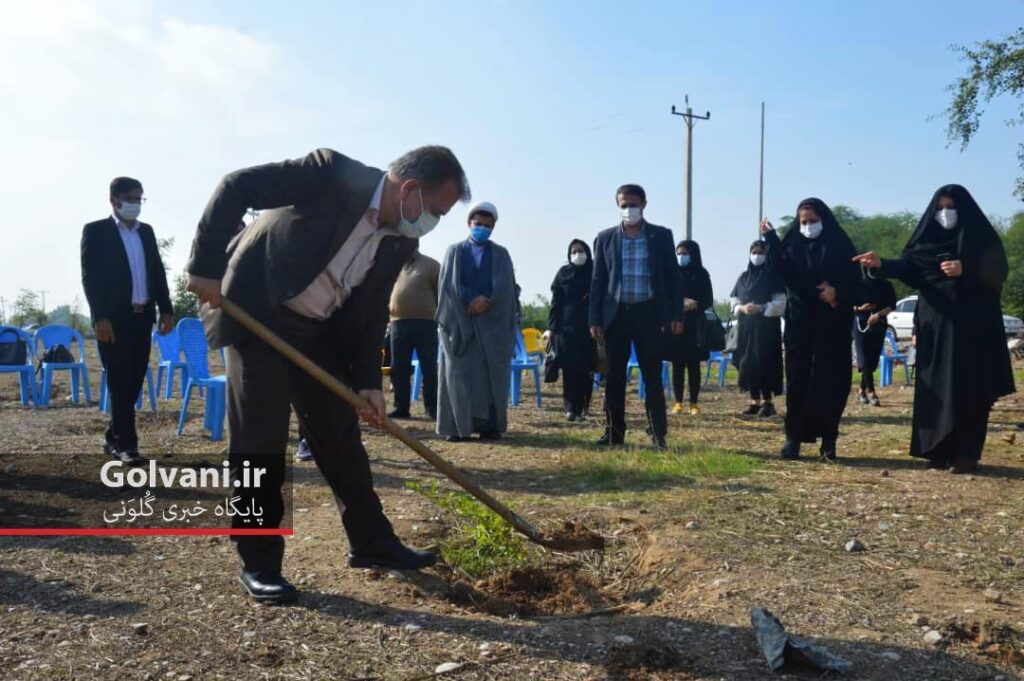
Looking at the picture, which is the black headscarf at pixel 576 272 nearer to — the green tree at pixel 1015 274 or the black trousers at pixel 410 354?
the black trousers at pixel 410 354

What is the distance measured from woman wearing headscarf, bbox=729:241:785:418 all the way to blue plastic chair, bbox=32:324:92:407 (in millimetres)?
7288

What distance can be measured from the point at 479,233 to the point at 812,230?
2560 millimetres

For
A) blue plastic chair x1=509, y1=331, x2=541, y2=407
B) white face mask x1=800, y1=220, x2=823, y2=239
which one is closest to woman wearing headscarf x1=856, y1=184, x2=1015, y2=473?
white face mask x1=800, y1=220, x2=823, y2=239

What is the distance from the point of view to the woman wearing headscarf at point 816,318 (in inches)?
238

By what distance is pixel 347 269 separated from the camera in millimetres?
3303

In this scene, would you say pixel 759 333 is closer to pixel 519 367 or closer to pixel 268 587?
pixel 519 367

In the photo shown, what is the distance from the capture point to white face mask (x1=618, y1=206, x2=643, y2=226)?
6539mm

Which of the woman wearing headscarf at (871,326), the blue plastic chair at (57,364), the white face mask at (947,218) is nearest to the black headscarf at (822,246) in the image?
the white face mask at (947,218)

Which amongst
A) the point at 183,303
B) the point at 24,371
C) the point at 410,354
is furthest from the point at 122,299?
the point at 183,303

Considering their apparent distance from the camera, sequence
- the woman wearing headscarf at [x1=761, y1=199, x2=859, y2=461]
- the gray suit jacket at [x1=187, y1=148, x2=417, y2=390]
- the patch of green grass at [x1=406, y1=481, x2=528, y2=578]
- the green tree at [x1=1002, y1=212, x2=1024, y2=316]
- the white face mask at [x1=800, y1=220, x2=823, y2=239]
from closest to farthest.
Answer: the gray suit jacket at [x1=187, y1=148, x2=417, y2=390]
the patch of green grass at [x1=406, y1=481, x2=528, y2=578]
the woman wearing headscarf at [x1=761, y1=199, x2=859, y2=461]
the white face mask at [x1=800, y1=220, x2=823, y2=239]
the green tree at [x1=1002, y1=212, x2=1024, y2=316]

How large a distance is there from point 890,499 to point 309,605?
3.16 metres

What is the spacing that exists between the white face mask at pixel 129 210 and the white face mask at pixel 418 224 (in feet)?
10.5

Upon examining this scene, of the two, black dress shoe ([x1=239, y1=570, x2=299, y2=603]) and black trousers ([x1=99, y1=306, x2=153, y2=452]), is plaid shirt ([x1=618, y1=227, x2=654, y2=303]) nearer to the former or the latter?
black trousers ([x1=99, y1=306, x2=153, y2=452])

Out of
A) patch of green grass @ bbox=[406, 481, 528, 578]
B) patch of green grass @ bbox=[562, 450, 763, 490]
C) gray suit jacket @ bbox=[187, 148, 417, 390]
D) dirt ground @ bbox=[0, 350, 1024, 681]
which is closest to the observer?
dirt ground @ bbox=[0, 350, 1024, 681]
